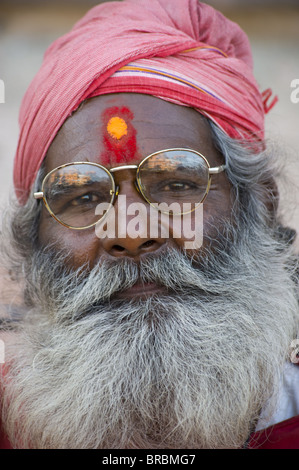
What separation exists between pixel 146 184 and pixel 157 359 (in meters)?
0.64

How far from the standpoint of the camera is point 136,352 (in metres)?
1.61

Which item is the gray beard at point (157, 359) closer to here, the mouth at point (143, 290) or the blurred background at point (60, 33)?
the mouth at point (143, 290)

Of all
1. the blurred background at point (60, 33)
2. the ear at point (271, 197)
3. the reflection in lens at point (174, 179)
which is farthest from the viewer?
the blurred background at point (60, 33)

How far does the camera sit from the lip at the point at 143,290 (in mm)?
1678

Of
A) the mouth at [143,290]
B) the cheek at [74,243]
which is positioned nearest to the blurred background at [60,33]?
the cheek at [74,243]

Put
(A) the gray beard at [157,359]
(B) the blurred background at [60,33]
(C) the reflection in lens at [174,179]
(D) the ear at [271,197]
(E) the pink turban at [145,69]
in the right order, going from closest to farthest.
Answer: 1. (A) the gray beard at [157,359]
2. (C) the reflection in lens at [174,179]
3. (E) the pink turban at [145,69]
4. (D) the ear at [271,197]
5. (B) the blurred background at [60,33]

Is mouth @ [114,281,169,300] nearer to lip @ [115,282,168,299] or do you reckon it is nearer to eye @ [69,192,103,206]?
lip @ [115,282,168,299]

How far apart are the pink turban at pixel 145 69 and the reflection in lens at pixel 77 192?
0.20 meters

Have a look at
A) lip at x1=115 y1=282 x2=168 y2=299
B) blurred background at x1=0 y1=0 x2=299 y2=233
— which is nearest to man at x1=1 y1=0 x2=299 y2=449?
lip at x1=115 y1=282 x2=168 y2=299

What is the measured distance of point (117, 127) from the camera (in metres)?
1.81

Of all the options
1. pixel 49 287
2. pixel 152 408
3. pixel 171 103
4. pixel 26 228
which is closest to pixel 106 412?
pixel 152 408

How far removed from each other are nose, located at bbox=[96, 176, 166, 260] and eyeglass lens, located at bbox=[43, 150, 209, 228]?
0.14ft

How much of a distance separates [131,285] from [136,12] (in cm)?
125
